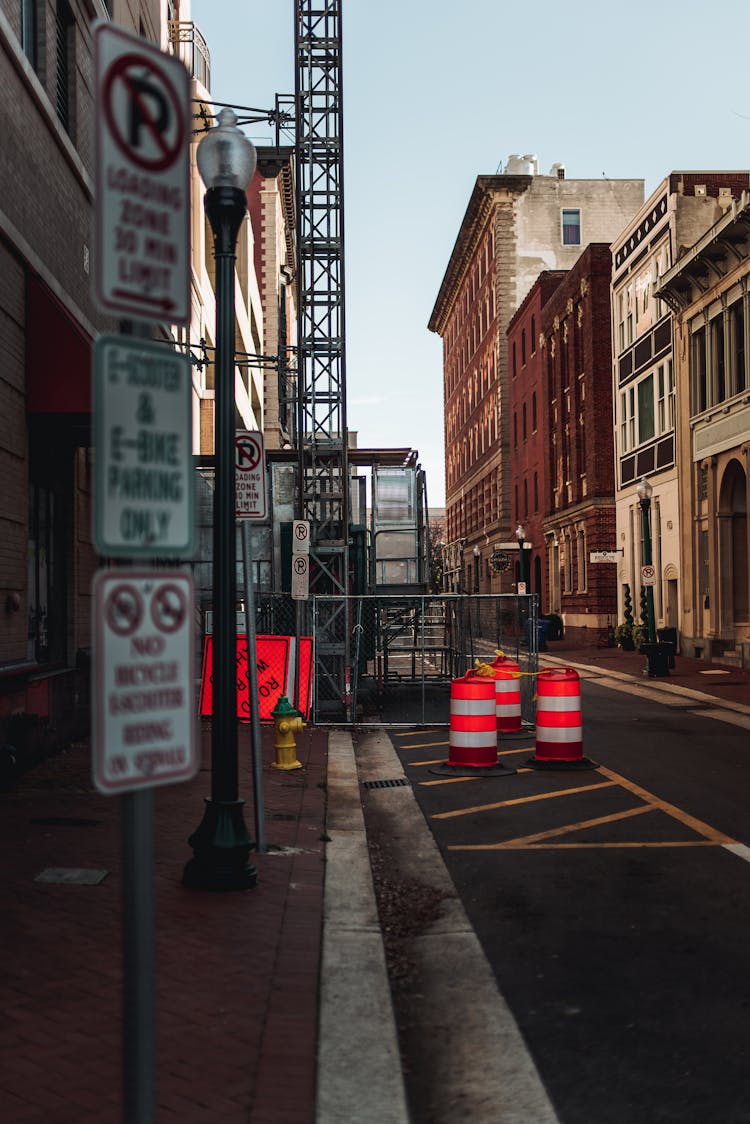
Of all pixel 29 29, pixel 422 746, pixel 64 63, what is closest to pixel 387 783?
pixel 422 746

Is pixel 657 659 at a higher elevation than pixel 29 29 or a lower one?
lower

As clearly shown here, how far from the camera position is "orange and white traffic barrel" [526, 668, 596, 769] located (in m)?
11.9

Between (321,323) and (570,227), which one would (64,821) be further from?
(570,227)

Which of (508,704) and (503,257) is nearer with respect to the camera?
(508,704)

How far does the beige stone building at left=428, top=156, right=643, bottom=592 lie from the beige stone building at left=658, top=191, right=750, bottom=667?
23.4 meters

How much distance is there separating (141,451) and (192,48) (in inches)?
1032

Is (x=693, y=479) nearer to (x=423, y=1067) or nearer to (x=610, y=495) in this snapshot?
(x=610, y=495)

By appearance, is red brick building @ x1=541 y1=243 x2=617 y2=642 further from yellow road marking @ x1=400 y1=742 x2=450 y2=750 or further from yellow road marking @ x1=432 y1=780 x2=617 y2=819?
yellow road marking @ x1=432 y1=780 x2=617 y2=819

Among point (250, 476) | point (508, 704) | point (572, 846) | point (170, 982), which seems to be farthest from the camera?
point (508, 704)

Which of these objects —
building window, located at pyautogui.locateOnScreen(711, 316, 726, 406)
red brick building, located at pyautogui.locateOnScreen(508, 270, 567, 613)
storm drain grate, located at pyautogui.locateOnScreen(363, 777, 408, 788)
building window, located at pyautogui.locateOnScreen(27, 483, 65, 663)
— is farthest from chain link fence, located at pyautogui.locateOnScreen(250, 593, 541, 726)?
red brick building, located at pyautogui.locateOnScreen(508, 270, 567, 613)

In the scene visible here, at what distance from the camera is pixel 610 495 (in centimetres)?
4369

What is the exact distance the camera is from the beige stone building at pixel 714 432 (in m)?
28.8

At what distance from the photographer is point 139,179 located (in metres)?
2.80

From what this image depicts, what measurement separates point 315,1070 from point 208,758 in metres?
8.39
